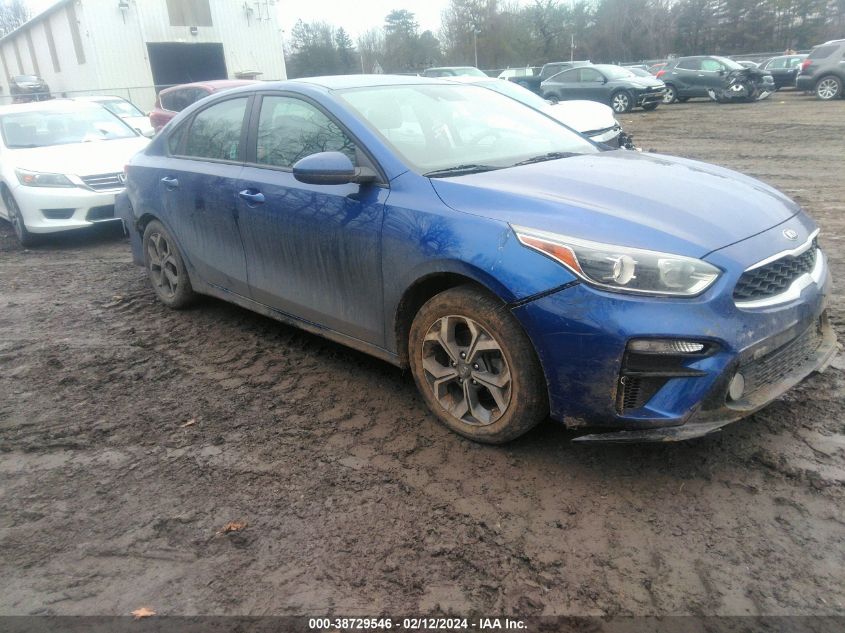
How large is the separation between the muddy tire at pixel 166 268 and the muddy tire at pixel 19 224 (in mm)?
3677

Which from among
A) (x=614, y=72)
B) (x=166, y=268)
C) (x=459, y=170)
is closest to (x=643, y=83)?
(x=614, y=72)

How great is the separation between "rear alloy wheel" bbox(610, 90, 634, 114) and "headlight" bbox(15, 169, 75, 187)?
18133 millimetres

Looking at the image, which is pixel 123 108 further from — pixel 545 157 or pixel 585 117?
pixel 545 157

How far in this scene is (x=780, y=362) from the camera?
2.82 meters

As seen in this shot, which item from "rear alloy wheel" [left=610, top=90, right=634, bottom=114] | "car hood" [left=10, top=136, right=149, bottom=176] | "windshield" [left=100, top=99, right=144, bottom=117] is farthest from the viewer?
"rear alloy wheel" [left=610, top=90, right=634, bottom=114]

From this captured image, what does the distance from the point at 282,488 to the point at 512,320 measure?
4.11 feet

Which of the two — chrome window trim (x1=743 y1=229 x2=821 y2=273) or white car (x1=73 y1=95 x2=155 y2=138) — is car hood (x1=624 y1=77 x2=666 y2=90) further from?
chrome window trim (x1=743 y1=229 x2=821 y2=273)

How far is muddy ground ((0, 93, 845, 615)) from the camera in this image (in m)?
2.33

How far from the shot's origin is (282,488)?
116 inches

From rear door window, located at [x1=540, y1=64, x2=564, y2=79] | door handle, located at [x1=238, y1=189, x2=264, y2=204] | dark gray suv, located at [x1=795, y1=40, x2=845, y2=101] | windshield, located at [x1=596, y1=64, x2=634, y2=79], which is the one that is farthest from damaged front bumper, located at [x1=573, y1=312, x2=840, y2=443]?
rear door window, located at [x1=540, y1=64, x2=564, y2=79]

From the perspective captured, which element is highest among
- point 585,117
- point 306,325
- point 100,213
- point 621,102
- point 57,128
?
point 57,128

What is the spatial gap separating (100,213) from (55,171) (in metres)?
0.69

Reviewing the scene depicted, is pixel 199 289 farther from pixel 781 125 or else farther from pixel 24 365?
pixel 781 125

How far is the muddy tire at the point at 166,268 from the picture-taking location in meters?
5.05
